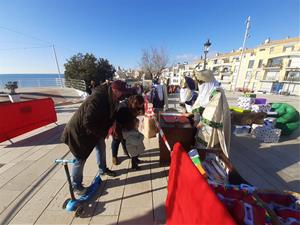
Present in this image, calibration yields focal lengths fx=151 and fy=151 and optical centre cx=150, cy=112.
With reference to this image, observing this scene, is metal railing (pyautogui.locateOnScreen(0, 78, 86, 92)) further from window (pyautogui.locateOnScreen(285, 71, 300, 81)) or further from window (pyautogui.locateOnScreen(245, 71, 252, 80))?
window (pyautogui.locateOnScreen(245, 71, 252, 80))

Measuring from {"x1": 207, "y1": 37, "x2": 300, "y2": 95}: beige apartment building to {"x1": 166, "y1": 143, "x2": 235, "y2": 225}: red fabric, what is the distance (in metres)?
26.6

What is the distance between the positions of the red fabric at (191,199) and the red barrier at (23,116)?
15.0ft

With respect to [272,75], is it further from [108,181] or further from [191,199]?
[191,199]

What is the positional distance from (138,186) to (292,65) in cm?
3989

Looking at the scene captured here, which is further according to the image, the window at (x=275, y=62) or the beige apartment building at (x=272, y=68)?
the window at (x=275, y=62)

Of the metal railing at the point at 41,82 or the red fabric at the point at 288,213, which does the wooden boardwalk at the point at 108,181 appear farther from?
the metal railing at the point at 41,82

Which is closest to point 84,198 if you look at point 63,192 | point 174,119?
point 63,192

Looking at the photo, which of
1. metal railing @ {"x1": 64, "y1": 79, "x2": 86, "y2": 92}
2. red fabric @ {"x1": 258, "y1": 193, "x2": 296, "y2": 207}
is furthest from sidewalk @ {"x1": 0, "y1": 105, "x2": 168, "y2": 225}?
metal railing @ {"x1": 64, "y1": 79, "x2": 86, "y2": 92}

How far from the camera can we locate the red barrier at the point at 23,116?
12.9 ft

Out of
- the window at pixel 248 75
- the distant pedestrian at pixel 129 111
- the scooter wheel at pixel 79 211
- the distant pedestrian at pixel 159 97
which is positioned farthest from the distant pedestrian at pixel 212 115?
the window at pixel 248 75

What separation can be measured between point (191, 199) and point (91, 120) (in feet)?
4.59

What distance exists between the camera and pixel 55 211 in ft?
6.78

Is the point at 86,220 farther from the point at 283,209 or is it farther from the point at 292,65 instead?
the point at 292,65

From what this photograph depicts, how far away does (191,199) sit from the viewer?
1.18m
